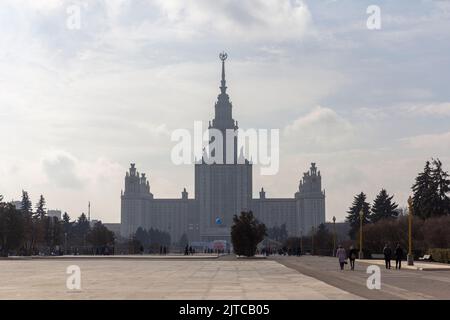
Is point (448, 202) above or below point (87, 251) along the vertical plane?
above

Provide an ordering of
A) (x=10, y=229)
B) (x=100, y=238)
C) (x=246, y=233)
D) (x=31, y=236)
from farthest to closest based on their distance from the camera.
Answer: (x=100, y=238), (x=31, y=236), (x=10, y=229), (x=246, y=233)

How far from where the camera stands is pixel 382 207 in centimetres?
12238

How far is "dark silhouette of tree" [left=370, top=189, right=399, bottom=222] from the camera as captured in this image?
399 ft

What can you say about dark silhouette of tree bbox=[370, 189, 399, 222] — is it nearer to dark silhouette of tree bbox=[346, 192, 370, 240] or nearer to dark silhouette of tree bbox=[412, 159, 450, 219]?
dark silhouette of tree bbox=[346, 192, 370, 240]

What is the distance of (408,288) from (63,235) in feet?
417

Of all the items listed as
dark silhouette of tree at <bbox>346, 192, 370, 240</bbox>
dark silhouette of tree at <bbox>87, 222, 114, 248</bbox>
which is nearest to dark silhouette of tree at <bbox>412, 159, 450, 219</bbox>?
dark silhouette of tree at <bbox>346, 192, 370, 240</bbox>

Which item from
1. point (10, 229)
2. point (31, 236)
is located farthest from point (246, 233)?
point (31, 236)

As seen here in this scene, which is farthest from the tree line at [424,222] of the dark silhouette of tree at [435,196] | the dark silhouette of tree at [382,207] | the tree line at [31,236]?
the tree line at [31,236]

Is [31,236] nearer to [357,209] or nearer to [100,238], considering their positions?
[100,238]
